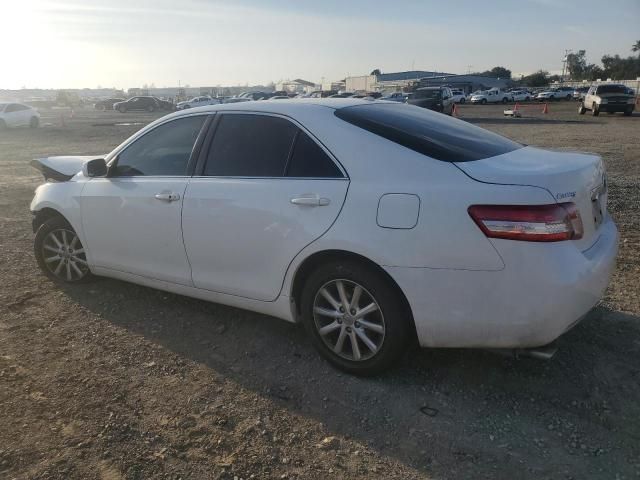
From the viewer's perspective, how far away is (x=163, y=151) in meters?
4.20

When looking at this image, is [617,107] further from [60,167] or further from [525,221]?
[525,221]

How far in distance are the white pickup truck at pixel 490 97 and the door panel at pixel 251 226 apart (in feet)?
195

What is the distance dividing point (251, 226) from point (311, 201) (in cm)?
48

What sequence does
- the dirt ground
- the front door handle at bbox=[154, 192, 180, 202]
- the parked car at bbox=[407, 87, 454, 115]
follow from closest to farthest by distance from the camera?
the dirt ground, the front door handle at bbox=[154, 192, 180, 202], the parked car at bbox=[407, 87, 454, 115]

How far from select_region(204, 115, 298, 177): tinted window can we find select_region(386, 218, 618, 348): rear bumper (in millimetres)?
1144

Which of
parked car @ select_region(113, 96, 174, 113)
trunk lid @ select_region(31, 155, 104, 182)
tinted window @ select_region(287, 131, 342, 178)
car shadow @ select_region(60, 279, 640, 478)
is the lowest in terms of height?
car shadow @ select_region(60, 279, 640, 478)

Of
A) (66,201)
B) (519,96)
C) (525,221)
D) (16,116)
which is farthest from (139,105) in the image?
(525,221)

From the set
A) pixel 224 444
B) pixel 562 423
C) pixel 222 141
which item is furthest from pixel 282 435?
pixel 222 141

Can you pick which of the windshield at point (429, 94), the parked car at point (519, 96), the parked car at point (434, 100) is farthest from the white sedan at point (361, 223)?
the parked car at point (519, 96)

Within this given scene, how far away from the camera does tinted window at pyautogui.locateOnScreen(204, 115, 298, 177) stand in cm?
357

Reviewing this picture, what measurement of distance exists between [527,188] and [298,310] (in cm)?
162

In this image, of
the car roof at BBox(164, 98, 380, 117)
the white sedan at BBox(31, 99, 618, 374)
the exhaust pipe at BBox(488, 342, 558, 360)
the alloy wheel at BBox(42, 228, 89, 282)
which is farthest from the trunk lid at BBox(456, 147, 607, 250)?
the alloy wheel at BBox(42, 228, 89, 282)

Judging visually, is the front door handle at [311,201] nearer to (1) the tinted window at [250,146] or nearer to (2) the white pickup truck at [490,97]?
(1) the tinted window at [250,146]

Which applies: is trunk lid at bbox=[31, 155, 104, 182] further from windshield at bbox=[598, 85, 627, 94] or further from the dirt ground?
windshield at bbox=[598, 85, 627, 94]
